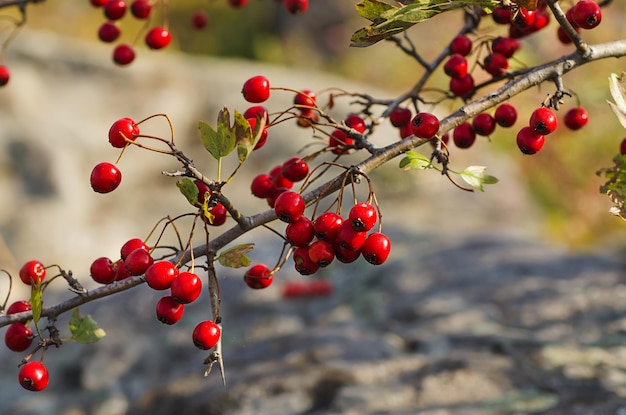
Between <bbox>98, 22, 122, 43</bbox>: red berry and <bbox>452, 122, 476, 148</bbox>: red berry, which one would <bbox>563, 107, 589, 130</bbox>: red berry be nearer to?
<bbox>452, 122, 476, 148</bbox>: red berry

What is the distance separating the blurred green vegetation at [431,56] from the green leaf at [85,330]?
3.64 m

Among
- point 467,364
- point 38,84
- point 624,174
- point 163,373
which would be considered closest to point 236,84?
point 38,84

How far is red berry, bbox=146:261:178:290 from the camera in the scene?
1.25 metres

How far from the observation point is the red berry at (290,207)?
49.3 inches

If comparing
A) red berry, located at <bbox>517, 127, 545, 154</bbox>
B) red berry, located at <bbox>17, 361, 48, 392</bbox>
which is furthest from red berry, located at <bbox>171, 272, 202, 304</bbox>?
red berry, located at <bbox>517, 127, 545, 154</bbox>

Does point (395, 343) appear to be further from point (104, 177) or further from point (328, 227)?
point (104, 177)

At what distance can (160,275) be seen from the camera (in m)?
1.25

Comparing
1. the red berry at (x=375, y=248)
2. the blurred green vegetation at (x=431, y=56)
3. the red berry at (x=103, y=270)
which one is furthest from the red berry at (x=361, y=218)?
the blurred green vegetation at (x=431, y=56)

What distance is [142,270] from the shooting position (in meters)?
1.33

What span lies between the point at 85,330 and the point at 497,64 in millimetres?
1153

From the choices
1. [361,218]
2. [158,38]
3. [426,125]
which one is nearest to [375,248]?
[361,218]

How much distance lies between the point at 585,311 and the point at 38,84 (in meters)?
5.99

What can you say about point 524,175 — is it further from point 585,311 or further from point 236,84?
point 585,311

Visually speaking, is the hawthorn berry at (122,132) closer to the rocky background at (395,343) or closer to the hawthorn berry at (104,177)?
the hawthorn berry at (104,177)
